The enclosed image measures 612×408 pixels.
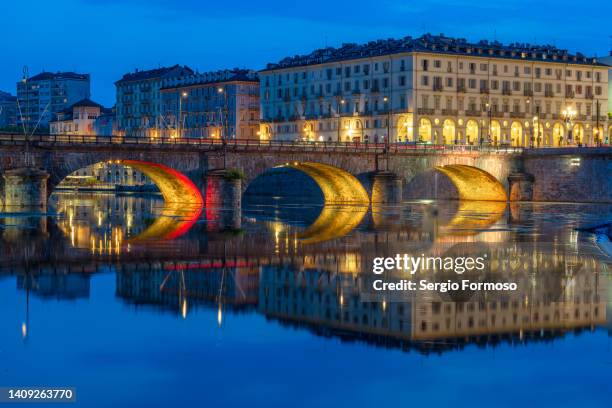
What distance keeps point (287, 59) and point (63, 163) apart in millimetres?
83886

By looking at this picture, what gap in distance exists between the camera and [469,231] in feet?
197

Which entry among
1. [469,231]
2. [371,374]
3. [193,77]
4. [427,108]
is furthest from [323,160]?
[193,77]

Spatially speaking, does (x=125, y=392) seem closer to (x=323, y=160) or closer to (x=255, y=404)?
(x=255, y=404)

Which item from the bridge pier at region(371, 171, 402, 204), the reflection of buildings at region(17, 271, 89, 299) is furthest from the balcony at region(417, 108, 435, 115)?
the reflection of buildings at region(17, 271, 89, 299)

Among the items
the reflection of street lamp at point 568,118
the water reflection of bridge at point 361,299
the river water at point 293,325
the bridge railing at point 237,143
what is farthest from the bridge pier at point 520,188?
the water reflection of bridge at point 361,299

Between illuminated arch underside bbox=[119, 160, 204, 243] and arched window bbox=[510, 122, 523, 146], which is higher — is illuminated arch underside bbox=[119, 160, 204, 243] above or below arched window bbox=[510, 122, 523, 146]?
below

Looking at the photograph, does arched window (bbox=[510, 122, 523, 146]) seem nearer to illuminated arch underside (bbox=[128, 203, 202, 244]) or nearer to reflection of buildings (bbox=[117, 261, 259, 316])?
illuminated arch underside (bbox=[128, 203, 202, 244])

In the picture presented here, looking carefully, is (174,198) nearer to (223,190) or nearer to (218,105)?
(223,190)

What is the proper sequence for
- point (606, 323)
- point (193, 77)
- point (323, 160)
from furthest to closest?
point (193, 77) → point (323, 160) → point (606, 323)

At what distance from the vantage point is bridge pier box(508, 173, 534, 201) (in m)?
105

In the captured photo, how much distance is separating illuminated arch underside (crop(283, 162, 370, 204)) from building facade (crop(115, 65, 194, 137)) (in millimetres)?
82770

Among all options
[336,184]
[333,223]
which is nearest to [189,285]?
[333,223]

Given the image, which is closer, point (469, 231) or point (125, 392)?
point (125, 392)

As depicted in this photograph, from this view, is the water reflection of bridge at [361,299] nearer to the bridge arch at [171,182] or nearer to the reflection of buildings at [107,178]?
the bridge arch at [171,182]
